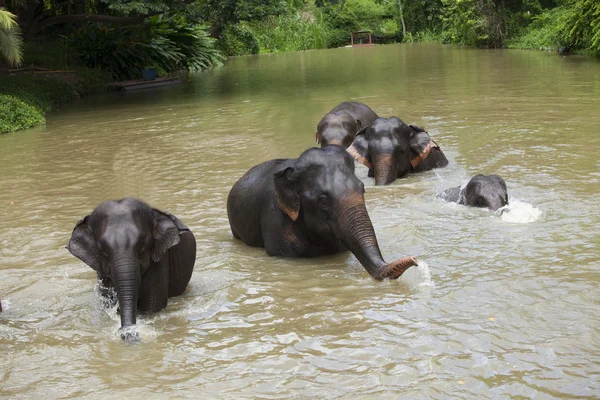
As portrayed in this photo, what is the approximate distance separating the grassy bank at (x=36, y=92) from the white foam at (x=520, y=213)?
514 inches

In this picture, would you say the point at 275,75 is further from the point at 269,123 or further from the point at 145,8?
the point at 269,123

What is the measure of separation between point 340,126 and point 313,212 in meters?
5.45

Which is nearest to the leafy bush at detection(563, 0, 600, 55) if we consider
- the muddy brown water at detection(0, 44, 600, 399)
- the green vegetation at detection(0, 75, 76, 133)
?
the muddy brown water at detection(0, 44, 600, 399)

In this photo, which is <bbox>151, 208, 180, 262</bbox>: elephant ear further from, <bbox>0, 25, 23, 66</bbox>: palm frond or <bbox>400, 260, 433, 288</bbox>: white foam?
<bbox>0, 25, 23, 66</bbox>: palm frond

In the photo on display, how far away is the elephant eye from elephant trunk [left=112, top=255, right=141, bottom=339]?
6.73ft

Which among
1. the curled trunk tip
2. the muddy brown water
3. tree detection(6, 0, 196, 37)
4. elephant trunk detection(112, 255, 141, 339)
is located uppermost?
tree detection(6, 0, 196, 37)

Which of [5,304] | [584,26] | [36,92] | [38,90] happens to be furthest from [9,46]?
[584,26]

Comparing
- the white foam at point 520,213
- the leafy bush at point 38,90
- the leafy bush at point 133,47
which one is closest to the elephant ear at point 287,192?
the white foam at point 520,213

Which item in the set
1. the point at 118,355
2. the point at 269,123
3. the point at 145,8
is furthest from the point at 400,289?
the point at 145,8

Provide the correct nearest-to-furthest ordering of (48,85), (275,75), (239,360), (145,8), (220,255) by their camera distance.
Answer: (239,360) → (220,255) → (145,8) → (48,85) → (275,75)

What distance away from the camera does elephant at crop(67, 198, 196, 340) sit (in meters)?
6.02

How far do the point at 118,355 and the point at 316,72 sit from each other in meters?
28.8

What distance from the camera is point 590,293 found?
6574 millimetres

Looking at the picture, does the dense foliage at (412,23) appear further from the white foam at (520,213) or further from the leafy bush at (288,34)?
the white foam at (520,213)
